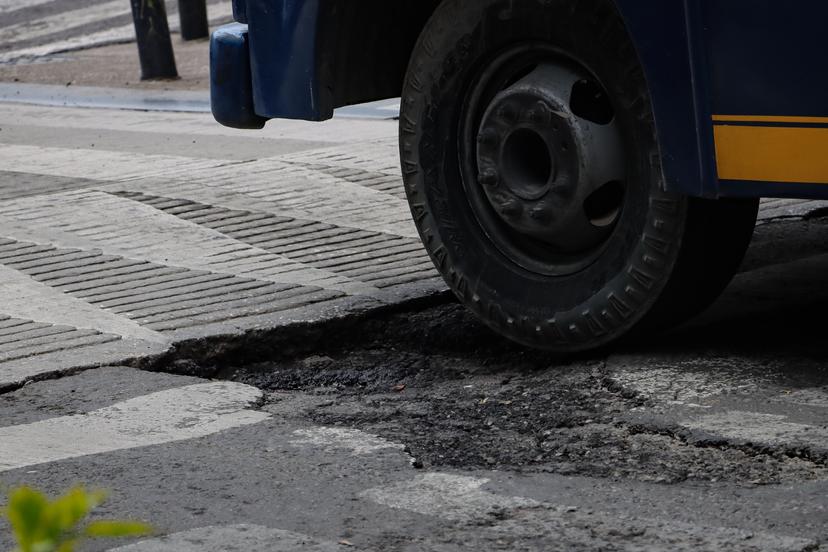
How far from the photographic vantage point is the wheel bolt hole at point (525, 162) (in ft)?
12.4

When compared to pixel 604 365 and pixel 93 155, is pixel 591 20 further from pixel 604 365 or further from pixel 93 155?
pixel 93 155

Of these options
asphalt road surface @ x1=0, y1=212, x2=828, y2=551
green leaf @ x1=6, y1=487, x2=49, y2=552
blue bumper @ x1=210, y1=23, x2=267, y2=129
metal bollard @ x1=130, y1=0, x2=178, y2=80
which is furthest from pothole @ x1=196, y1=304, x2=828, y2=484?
metal bollard @ x1=130, y1=0, x2=178, y2=80

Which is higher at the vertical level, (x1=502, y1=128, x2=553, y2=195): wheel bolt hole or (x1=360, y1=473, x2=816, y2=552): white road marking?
(x1=502, y1=128, x2=553, y2=195): wheel bolt hole

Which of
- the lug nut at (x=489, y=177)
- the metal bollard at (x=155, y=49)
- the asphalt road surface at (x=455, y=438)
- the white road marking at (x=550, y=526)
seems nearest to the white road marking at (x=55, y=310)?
the asphalt road surface at (x=455, y=438)

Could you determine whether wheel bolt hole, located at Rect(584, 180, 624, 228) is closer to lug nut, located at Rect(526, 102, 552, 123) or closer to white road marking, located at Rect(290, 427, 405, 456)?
lug nut, located at Rect(526, 102, 552, 123)

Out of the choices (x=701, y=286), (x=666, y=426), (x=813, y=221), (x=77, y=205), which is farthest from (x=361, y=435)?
(x=77, y=205)

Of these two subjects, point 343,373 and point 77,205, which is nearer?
point 343,373

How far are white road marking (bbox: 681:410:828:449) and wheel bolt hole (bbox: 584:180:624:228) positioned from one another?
0.72 meters

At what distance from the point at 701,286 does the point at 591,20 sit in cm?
77

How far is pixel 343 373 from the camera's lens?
4.02 metres

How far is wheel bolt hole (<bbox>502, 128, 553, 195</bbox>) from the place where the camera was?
3779mm

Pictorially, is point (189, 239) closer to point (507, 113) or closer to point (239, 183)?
point (239, 183)

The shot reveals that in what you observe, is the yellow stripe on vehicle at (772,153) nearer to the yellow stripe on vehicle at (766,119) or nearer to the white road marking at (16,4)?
the yellow stripe on vehicle at (766,119)

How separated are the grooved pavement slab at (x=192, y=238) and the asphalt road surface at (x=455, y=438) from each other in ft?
0.84
